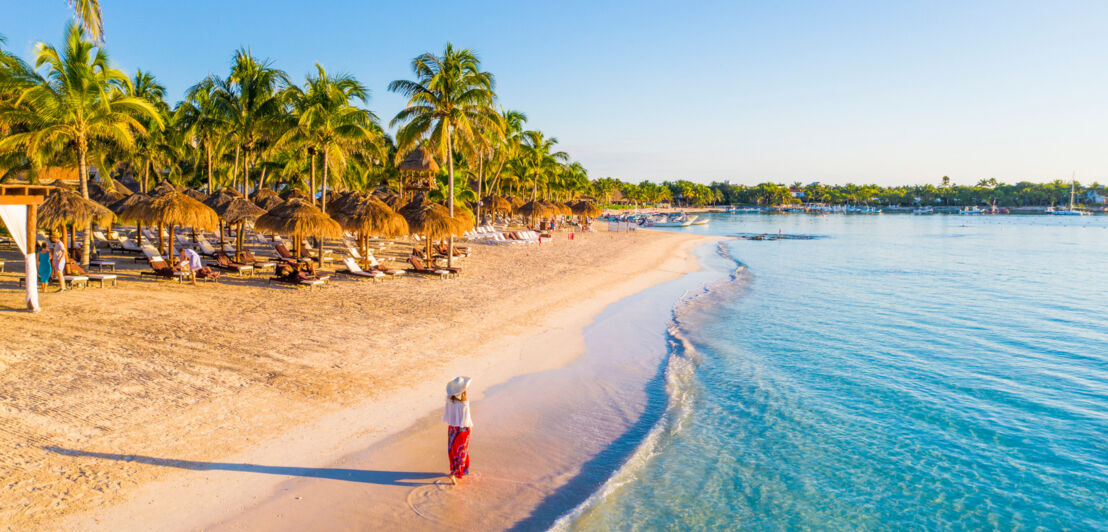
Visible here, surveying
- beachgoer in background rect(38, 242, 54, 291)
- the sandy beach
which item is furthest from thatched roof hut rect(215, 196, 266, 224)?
beachgoer in background rect(38, 242, 54, 291)

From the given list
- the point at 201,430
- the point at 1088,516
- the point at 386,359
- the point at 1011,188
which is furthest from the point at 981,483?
the point at 1011,188

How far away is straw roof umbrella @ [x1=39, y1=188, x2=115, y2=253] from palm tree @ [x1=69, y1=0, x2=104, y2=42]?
7.08 meters

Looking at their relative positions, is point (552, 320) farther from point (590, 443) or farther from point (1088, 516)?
point (1088, 516)

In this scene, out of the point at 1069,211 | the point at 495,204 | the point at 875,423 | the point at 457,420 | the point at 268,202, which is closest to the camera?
the point at 457,420

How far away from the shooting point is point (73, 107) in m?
13.9

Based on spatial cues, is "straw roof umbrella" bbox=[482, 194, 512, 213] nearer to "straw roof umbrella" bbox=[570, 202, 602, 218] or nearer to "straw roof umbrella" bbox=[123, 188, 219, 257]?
"straw roof umbrella" bbox=[570, 202, 602, 218]

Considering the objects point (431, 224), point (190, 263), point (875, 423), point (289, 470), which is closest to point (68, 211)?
point (190, 263)

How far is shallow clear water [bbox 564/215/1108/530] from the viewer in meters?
6.10

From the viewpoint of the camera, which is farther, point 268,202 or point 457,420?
point 268,202

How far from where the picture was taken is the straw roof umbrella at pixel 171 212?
14.9 metres

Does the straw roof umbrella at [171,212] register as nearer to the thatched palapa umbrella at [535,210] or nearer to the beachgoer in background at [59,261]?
the beachgoer in background at [59,261]

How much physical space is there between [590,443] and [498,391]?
2.01 m

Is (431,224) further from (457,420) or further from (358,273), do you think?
(457,420)

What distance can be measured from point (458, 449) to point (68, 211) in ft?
42.7
